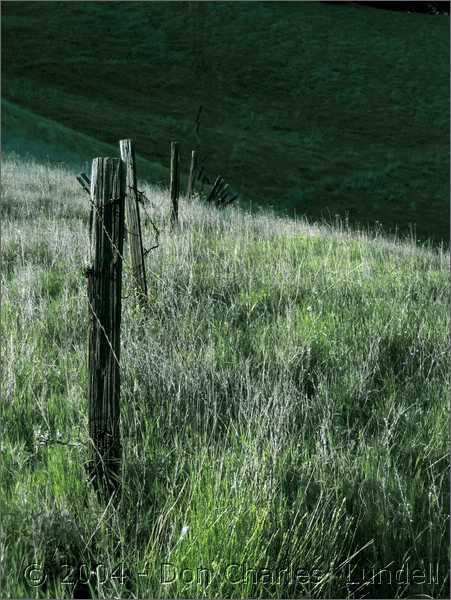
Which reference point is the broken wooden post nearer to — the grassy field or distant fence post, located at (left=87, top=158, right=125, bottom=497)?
the grassy field

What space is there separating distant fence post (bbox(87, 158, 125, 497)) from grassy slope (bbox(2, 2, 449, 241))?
20758mm

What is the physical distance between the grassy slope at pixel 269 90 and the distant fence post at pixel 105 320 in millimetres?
20758

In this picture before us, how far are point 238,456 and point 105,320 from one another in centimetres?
85

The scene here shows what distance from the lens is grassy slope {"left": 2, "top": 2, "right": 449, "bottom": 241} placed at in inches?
1069

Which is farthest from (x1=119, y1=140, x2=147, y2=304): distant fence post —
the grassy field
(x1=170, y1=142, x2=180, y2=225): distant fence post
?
(x1=170, y1=142, x2=180, y2=225): distant fence post

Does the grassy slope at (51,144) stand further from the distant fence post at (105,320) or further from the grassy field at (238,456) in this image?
the distant fence post at (105,320)

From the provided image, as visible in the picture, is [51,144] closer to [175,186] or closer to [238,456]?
[175,186]

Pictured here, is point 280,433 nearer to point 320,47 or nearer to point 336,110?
point 336,110

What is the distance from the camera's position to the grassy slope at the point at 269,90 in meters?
27.2

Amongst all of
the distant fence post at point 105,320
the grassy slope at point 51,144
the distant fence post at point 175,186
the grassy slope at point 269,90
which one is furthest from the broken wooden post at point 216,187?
the distant fence post at point 105,320

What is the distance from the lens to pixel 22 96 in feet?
95.2

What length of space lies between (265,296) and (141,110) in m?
29.4

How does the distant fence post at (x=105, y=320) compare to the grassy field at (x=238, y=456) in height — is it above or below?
above

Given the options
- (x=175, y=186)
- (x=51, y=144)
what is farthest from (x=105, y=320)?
(x=51, y=144)
